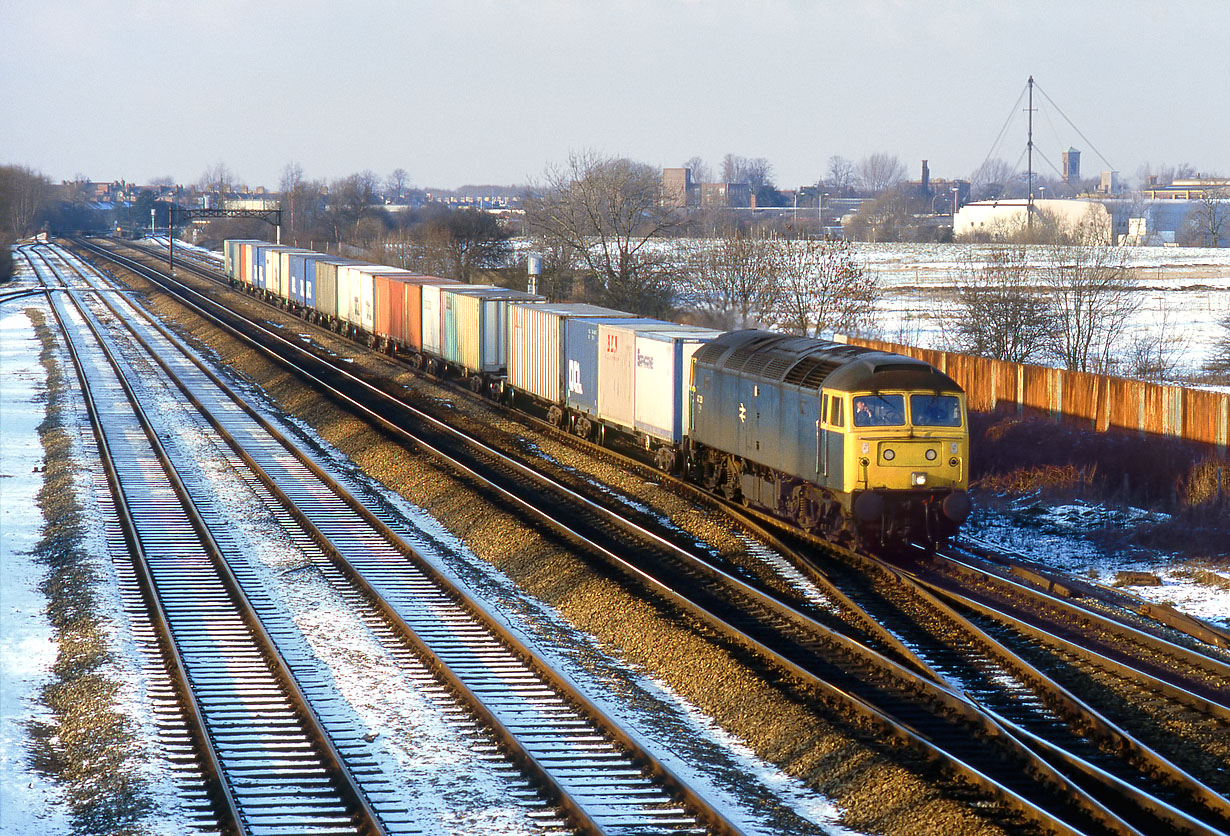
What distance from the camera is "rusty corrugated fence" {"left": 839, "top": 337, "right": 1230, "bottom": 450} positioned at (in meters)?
23.5

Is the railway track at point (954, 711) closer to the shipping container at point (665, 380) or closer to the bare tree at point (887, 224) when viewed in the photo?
the shipping container at point (665, 380)

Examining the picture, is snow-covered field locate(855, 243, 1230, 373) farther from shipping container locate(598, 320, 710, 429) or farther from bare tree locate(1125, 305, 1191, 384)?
shipping container locate(598, 320, 710, 429)

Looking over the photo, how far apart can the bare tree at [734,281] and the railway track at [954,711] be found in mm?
25200

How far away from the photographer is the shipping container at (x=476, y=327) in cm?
3416

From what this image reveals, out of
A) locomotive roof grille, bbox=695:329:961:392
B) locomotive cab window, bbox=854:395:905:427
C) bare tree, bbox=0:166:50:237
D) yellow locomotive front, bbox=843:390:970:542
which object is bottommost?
yellow locomotive front, bbox=843:390:970:542

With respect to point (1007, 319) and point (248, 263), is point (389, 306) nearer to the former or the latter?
point (1007, 319)

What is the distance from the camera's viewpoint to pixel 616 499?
896 inches

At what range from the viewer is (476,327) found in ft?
115

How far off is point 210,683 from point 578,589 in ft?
17.4

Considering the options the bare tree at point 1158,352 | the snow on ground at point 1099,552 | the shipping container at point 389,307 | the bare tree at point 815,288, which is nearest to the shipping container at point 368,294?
the shipping container at point 389,307

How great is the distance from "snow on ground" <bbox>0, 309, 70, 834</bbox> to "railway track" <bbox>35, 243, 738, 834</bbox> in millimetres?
1833

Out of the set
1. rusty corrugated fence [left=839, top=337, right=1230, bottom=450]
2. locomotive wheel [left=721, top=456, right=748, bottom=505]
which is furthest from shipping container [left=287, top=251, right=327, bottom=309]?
locomotive wheel [left=721, top=456, right=748, bottom=505]

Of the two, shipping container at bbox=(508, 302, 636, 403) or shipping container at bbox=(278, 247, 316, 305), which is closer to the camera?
shipping container at bbox=(508, 302, 636, 403)

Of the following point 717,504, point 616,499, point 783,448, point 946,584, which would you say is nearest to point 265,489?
point 616,499
